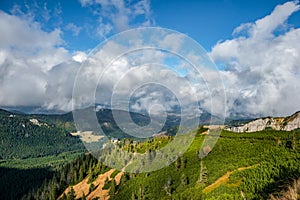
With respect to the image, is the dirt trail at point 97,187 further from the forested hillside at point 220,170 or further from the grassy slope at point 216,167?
the grassy slope at point 216,167

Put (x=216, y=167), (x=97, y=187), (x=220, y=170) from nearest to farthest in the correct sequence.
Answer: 1. (x=220, y=170)
2. (x=216, y=167)
3. (x=97, y=187)

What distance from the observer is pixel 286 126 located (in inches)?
7264

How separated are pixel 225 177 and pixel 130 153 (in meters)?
90.1

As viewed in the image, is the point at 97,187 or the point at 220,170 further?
the point at 97,187

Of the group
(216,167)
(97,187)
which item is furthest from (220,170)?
(97,187)

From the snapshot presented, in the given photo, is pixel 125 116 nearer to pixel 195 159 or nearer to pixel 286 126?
pixel 195 159

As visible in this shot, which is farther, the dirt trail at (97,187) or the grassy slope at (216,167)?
the dirt trail at (97,187)

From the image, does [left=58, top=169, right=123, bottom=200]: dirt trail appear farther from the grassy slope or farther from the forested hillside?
the grassy slope

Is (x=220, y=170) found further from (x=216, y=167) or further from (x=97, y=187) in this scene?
(x=97, y=187)

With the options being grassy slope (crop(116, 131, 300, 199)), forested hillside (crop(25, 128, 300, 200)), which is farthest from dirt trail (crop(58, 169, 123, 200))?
grassy slope (crop(116, 131, 300, 199))

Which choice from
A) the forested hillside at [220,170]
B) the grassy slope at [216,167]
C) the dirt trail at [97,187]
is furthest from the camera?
the dirt trail at [97,187]

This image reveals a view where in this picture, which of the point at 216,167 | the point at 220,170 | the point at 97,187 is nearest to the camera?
the point at 220,170

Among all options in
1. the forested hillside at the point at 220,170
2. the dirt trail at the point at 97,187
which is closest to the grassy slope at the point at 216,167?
the forested hillside at the point at 220,170

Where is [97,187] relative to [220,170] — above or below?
below
